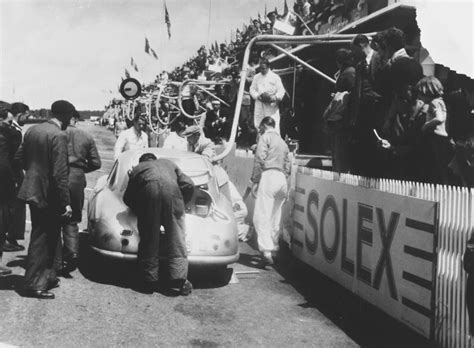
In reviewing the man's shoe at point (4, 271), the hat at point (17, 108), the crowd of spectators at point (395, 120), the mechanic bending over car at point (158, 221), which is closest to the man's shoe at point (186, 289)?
the mechanic bending over car at point (158, 221)

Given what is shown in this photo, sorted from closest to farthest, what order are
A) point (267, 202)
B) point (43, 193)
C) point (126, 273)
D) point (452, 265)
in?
point (452, 265) → point (43, 193) → point (126, 273) → point (267, 202)

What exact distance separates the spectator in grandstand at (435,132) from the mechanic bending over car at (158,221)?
2.86 metres

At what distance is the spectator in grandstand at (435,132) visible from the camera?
6332 mm

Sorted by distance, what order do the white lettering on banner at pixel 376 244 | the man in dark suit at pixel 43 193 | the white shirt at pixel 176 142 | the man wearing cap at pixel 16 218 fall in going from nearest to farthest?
Result: the white lettering on banner at pixel 376 244
the man in dark suit at pixel 43 193
the man wearing cap at pixel 16 218
the white shirt at pixel 176 142

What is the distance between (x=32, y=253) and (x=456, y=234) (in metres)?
4.35

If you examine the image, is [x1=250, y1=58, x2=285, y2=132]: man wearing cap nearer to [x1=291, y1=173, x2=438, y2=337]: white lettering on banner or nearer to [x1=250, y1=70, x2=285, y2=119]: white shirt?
[x1=250, y1=70, x2=285, y2=119]: white shirt

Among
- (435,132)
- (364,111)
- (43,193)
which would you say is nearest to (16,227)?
(43,193)

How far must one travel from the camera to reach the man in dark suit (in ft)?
20.3

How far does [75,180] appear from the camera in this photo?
302 inches

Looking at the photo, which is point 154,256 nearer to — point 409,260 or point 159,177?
point 159,177

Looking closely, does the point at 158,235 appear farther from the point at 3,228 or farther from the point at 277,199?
the point at 277,199

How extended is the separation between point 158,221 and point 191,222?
619mm

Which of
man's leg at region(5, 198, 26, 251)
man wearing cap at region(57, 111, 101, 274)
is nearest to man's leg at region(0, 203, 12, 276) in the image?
man wearing cap at region(57, 111, 101, 274)

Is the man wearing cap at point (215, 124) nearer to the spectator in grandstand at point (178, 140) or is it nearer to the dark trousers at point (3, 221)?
the spectator in grandstand at point (178, 140)
